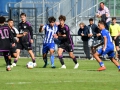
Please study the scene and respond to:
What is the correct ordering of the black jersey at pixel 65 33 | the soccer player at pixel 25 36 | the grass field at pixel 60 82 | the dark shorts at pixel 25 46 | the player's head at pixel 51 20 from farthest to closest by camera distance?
the dark shorts at pixel 25 46
the soccer player at pixel 25 36
the player's head at pixel 51 20
the black jersey at pixel 65 33
the grass field at pixel 60 82

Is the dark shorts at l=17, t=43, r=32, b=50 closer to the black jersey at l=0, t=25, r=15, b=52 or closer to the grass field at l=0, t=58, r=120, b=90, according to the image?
the black jersey at l=0, t=25, r=15, b=52

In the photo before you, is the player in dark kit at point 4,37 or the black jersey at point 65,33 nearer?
the player in dark kit at point 4,37

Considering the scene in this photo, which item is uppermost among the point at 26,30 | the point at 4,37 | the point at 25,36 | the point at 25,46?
the point at 26,30

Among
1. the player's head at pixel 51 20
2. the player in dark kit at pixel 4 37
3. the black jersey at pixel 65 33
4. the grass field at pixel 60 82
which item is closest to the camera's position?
the grass field at pixel 60 82

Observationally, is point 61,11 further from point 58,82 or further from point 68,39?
point 58,82

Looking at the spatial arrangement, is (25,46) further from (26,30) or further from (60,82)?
(60,82)

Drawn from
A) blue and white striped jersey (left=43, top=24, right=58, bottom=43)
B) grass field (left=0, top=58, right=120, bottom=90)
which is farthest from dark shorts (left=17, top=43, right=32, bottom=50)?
grass field (left=0, top=58, right=120, bottom=90)

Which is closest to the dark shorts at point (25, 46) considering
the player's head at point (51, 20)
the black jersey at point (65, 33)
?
the player's head at point (51, 20)

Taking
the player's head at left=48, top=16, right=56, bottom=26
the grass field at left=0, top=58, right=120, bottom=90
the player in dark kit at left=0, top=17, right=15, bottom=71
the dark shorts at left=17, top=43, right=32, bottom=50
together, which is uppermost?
the player's head at left=48, top=16, right=56, bottom=26

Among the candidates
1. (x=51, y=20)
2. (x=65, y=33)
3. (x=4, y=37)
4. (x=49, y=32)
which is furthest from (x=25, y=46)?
(x=4, y=37)

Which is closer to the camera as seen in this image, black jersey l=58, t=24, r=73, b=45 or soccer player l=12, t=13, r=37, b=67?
black jersey l=58, t=24, r=73, b=45

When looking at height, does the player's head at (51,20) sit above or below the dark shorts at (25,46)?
above

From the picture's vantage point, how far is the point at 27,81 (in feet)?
53.3

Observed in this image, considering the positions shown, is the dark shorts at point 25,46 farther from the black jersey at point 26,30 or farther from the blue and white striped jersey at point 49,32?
the blue and white striped jersey at point 49,32
